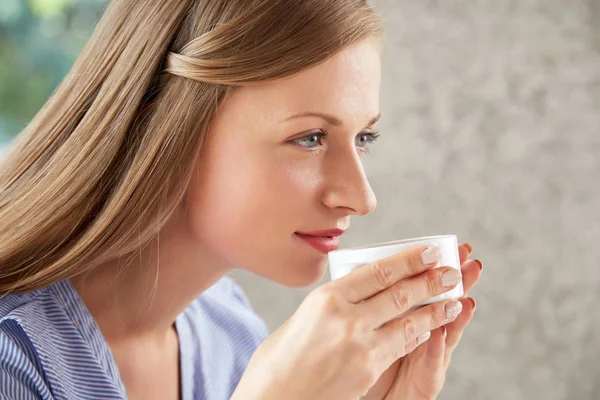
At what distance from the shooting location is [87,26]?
7.30ft

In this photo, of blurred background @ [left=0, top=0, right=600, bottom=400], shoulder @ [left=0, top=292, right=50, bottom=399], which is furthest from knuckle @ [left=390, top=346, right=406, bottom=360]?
blurred background @ [left=0, top=0, right=600, bottom=400]

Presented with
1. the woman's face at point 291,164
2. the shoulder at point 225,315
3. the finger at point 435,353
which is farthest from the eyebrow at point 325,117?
the shoulder at point 225,315

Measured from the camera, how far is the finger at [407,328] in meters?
0.95

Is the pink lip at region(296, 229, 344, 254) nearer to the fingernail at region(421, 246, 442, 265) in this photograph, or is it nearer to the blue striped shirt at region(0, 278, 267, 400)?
the fingernail at region(421, 246, 442, 265)

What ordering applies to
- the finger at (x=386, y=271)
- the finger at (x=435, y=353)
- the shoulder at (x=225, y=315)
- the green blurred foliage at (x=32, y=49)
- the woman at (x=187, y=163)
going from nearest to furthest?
the finger at (x=386, y=271)
the woman at (x=187, y=163)
the finger at (x=435, y=353)
the shoulder at (x=225, y=315)
the green blurred foliage at (x=32, y=49)

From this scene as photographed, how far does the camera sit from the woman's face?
3.45ft

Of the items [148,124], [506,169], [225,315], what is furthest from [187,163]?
[506,169]

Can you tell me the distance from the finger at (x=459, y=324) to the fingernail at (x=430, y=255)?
7.8 inches

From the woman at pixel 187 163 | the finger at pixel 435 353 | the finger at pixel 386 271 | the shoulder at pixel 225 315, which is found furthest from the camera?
the shoulder at pixel 225 315

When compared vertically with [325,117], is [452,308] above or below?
below

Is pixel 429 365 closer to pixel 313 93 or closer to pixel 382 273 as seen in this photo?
pixel 382 273

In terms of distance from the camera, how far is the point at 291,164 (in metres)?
1.06

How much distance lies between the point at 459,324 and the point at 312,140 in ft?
1.21

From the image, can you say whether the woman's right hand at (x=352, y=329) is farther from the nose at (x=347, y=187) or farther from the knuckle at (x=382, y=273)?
the nose at (x=347, y=187)
